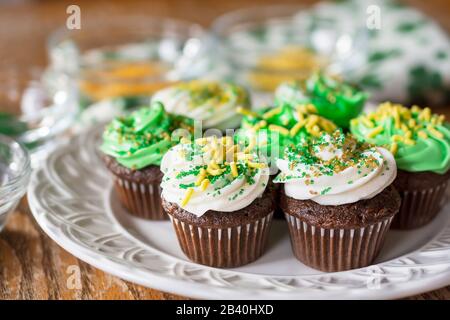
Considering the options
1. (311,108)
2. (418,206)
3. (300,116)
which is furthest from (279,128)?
(418,206)

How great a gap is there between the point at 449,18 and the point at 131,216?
3636mm

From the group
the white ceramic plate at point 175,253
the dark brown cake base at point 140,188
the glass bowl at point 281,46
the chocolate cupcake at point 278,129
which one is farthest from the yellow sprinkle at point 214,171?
the glass bowl at point 281,46

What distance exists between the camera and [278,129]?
104 inches

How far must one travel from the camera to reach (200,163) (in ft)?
7.80

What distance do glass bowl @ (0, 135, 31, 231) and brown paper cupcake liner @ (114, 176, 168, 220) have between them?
40 cm

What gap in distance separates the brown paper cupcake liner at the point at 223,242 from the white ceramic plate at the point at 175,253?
49 millimetres

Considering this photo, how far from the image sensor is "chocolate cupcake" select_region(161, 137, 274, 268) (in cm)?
230

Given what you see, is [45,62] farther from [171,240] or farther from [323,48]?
[171,240]

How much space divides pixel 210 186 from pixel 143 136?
0.55 meters

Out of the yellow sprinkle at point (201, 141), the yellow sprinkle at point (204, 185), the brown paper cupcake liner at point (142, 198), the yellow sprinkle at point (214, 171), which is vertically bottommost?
the brown paper cupcake liner at point (142, 198)

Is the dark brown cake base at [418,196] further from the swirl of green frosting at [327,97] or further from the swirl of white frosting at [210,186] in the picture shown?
the swirl of white frosting at [210,186]

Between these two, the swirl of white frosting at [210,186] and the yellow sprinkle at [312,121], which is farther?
the yellow sprinkle at [312,121]

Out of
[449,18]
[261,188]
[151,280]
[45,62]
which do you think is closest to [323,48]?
[449,18]

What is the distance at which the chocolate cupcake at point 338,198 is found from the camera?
90.0 inches
